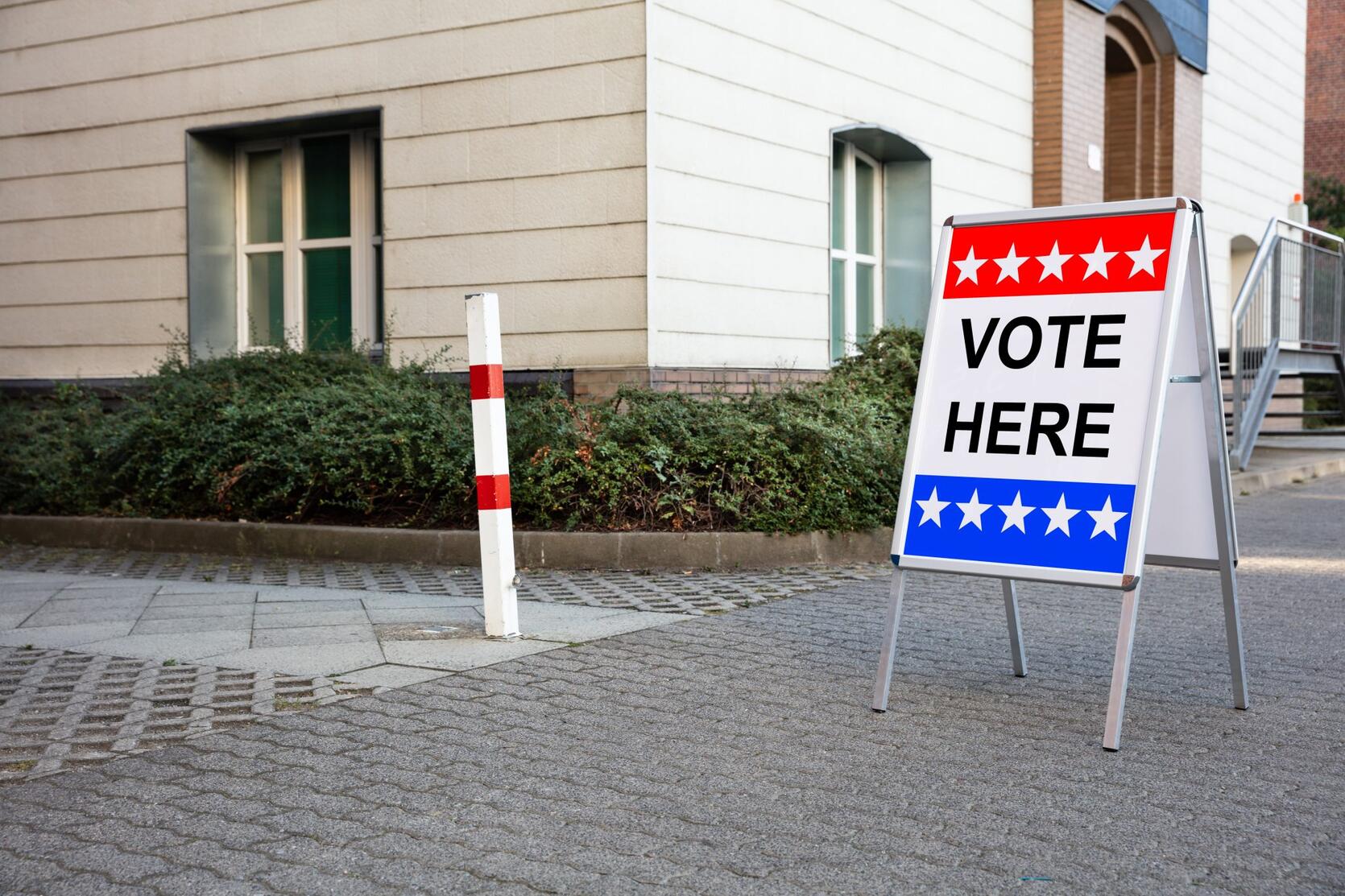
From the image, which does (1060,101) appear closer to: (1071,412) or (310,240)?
(310,240)

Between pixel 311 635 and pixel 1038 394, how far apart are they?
9.97 ft

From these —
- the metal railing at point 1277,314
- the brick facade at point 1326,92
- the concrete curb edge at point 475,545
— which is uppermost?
the brick facade at point 1326,92

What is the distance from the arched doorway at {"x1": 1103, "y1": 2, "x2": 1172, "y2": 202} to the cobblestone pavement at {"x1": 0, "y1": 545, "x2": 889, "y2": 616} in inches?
442

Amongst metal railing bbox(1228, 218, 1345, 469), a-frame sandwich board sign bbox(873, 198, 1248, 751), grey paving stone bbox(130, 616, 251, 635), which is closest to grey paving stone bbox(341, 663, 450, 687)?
grey paving stone bbox(130, 616, 251, 635)

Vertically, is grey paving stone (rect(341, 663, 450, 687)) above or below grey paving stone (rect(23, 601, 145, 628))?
below

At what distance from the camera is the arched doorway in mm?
16938

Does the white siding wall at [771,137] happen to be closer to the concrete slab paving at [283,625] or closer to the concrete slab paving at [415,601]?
the concrete slab paving at [415,601]

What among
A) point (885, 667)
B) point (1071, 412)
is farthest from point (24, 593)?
point (1071, 412)

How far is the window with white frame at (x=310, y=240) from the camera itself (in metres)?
11.3

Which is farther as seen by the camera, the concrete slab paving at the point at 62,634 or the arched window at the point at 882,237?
the arched window at the point at 882,237

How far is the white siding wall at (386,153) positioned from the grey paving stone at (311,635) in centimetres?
405

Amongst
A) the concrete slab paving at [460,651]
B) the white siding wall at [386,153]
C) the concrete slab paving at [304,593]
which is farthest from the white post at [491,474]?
the white siding wall at [386,153]

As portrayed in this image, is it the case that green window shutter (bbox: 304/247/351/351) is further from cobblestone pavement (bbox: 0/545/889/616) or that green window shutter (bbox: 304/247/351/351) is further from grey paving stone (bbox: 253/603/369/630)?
grey paving stone (bbox: 253/603/369/630)

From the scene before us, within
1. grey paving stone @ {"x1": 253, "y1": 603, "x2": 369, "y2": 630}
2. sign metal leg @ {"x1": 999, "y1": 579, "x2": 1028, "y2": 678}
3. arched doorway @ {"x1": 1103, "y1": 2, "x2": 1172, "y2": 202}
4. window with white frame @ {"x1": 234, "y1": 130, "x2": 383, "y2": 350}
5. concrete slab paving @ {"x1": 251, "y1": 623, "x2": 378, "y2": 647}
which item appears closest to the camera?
sign metal leg @ {"x1": 999, "y1": 579, "x2": 1028, "y2": 678}
